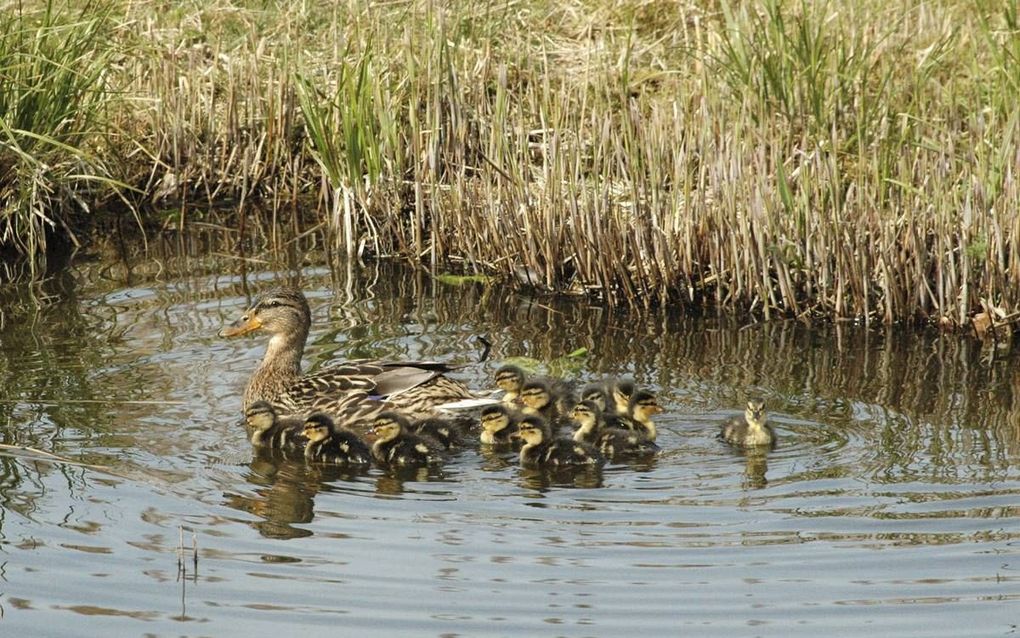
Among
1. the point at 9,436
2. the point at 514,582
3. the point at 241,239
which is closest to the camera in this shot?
the point at 514,582

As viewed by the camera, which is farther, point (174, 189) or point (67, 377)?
point (174, 189)

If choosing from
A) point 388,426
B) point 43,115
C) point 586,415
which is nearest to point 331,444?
point 388,426

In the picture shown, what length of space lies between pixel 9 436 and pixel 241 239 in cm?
342

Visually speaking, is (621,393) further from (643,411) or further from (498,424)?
(498,424)

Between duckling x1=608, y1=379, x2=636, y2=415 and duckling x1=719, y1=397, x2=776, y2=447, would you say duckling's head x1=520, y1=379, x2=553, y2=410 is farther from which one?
duckling x1=719, y1=397, x2=776, y2=447

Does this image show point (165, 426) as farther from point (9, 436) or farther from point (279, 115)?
point (279, 115)

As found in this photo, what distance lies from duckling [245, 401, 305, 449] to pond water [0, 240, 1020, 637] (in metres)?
0.16

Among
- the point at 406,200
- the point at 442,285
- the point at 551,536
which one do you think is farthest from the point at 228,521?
the point at 406,200

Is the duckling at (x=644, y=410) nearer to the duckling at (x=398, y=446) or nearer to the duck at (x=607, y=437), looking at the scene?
the duck at (x=607, y=437)

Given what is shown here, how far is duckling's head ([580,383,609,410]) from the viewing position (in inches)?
252

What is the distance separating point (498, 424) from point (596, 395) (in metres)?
0.51

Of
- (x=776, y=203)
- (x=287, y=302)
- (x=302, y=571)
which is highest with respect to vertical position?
(x=776, y=203)

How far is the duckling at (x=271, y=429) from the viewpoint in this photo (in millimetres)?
6172

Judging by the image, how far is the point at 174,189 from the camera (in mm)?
9781
